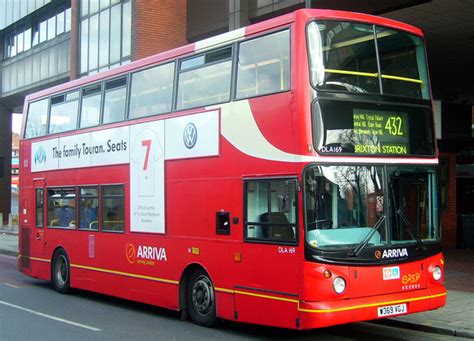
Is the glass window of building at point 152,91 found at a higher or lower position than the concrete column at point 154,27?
lower

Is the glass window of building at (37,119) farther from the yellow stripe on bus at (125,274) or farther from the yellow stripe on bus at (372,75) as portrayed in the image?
the yellow stripe on bus at (372,75)

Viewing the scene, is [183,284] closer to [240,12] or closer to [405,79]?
[405,79]

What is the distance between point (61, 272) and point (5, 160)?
94.2 feet

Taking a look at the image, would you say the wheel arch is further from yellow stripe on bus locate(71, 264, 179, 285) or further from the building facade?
the building facade

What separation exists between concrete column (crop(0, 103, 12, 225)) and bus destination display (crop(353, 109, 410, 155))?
35.0 meters

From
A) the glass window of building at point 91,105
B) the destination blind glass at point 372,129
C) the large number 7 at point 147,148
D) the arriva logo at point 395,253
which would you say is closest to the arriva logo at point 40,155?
the glass window of building at point 91,105

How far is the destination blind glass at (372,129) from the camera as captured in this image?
7.11m

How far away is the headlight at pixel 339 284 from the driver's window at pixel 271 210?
2.25 ft

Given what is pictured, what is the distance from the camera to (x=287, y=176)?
7234 millimetres

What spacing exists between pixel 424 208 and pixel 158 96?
4739 mm

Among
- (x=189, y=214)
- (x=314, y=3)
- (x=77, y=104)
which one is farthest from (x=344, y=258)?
(x=314, y=3)

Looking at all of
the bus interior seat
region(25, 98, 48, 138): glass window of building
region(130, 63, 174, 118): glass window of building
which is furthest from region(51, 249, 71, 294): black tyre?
the bus interior seat

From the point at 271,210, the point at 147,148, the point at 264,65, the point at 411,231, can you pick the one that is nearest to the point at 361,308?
the point at 411,231

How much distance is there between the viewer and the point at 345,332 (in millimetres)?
8375
